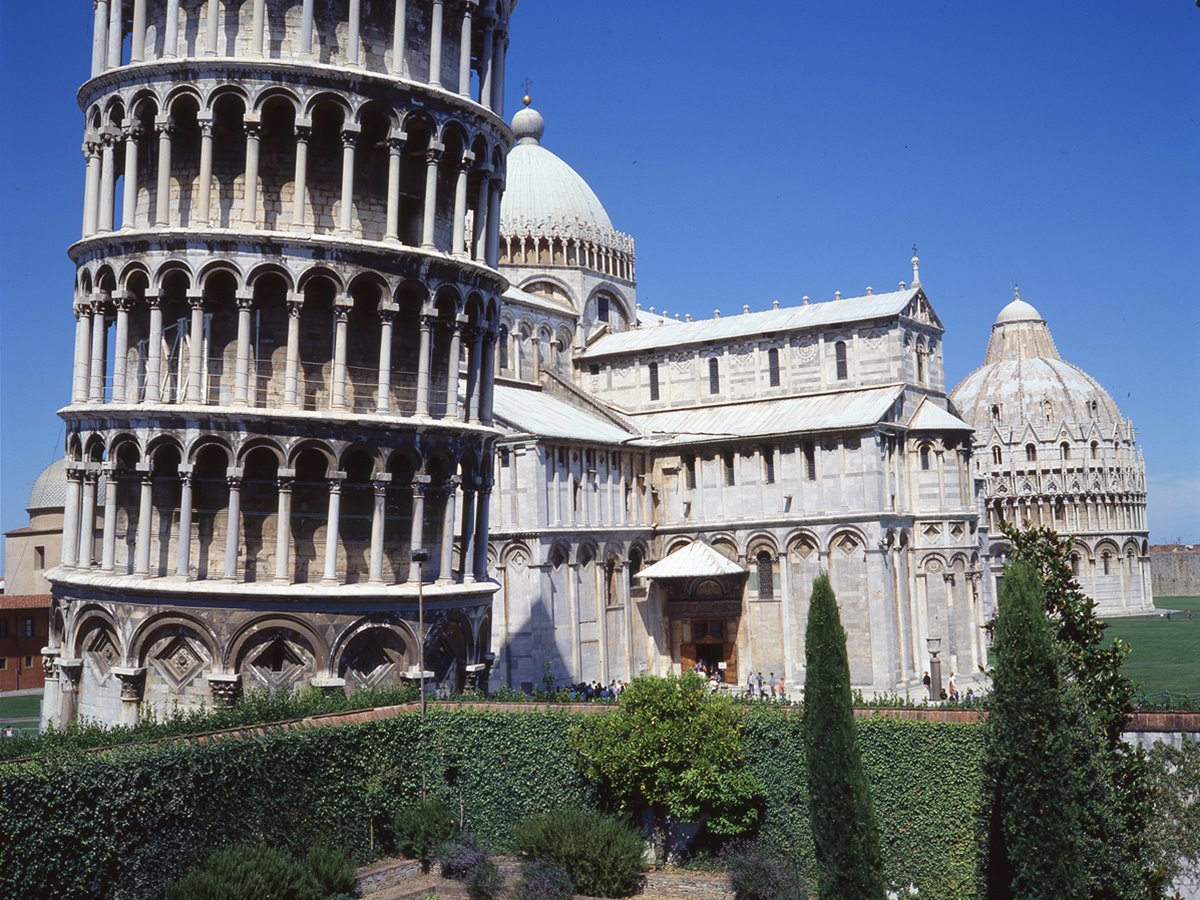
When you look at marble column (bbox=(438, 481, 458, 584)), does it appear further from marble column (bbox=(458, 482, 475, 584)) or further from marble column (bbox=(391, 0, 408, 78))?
marble column (bbox=(391, 0, 408, 78))

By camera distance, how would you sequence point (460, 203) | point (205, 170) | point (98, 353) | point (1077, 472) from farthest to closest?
point (1077, 472) → point (460, 203) → point (98, 353) → point (205, 170)

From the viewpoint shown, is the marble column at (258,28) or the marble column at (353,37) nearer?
the marble column at (258,28)

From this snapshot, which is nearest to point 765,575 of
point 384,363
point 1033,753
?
point 384,363

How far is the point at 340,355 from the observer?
1054 inches

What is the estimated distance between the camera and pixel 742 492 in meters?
51.6

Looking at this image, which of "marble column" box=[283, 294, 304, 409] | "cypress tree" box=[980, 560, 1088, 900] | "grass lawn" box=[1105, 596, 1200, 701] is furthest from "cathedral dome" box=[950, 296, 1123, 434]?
"cypress tree" box=[980, 560, 1088, 900]

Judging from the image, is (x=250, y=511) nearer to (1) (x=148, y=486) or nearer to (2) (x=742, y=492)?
(1) (x=148, y=486)

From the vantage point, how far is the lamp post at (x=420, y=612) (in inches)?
995

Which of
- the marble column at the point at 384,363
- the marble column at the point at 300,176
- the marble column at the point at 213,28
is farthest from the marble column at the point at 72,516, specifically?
the marble column at the point at 213,28

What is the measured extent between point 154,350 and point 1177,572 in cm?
12067

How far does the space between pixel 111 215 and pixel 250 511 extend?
27.8 ft

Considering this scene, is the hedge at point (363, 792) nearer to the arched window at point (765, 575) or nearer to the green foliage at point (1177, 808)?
the green foliage at point (1177, 808)

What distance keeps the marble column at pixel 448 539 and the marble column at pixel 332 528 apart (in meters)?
3.29

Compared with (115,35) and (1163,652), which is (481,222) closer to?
(115,35)
